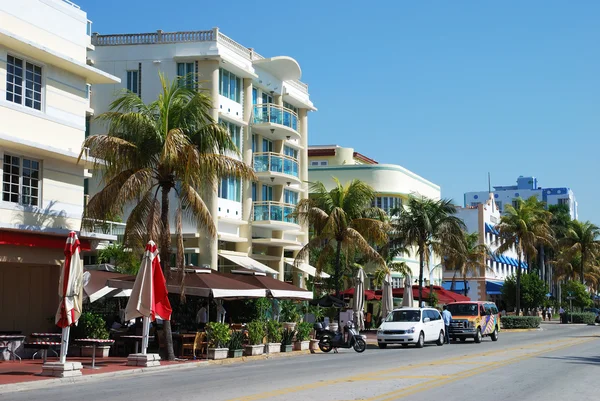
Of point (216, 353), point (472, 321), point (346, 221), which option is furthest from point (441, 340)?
point (216, 353)

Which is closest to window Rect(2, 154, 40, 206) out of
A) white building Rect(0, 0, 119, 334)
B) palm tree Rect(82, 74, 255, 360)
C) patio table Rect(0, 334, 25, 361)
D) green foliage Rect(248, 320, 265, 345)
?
white building Rect(0, 0, 119, 334)

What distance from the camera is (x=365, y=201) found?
41375 mm

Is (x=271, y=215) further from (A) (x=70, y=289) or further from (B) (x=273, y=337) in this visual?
(A) (x=70, y=289)

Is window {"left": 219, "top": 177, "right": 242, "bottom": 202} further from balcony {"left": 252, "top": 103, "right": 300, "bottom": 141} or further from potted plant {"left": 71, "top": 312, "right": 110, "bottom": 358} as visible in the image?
potted plant {"left": 71, "top": 312, "right": 110, "bottom": 358}

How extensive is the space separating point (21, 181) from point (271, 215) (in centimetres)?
2233

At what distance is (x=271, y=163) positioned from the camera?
47.2m

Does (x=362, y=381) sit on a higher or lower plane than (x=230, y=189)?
lower

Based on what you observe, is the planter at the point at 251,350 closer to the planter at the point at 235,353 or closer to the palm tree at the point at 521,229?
the planter at the point at 235,353

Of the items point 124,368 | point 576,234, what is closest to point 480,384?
point 124,368

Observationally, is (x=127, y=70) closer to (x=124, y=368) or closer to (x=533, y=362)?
(x=124, y=368)

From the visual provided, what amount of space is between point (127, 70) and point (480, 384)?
3025cm

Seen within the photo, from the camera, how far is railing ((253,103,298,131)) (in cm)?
4666

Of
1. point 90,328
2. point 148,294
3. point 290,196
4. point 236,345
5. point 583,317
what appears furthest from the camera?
point 583,317

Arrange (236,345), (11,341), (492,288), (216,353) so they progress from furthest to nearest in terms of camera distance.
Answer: (492,288)
(236,345)
(216,353)
(11,341)
